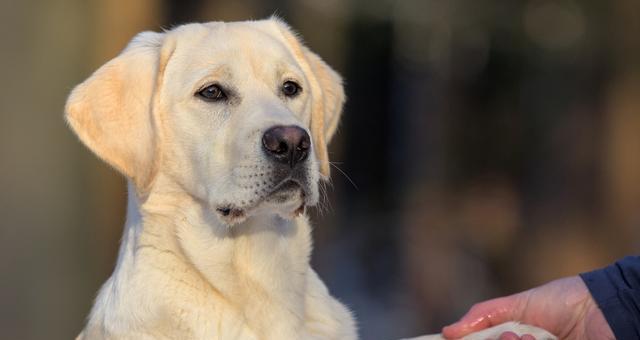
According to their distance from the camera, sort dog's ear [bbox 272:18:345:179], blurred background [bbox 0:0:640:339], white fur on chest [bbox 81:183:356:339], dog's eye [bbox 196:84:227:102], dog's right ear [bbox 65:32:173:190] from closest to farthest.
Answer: white fur on chest [bbox 81:183:356:339], dog's right ear [bbox 65:32:173:190], dog's eye [bbox 196:84:227:102], dog's ear [bbox 272:18:345:179], blurred background [bbox 0:0:640:339]

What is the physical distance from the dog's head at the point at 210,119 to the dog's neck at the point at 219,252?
89mm

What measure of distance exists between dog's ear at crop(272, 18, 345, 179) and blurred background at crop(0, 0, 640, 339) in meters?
2.52

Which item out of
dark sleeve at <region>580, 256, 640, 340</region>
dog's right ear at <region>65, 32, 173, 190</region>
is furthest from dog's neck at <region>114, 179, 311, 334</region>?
dark sleeve at <region>580, 256, 640, 340</region>

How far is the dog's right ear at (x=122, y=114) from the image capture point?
133 inches

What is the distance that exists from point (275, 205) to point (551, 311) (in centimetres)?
104

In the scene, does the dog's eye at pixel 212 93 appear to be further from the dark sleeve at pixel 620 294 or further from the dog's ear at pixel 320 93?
the dark sleeve at pixel 620 294

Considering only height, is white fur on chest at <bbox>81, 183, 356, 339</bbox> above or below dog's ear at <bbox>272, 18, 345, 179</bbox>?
below

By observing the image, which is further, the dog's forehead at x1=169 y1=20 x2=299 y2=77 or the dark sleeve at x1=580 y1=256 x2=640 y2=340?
the dog's forehead at x1=169 y1=20 x2=299 y2=77

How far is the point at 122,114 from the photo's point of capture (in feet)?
11.3

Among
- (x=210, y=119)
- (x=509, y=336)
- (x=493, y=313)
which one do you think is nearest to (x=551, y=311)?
(x=493, y=313)

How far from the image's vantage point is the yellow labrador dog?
10.8ft

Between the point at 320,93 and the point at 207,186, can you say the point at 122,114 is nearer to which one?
the point at 207,186

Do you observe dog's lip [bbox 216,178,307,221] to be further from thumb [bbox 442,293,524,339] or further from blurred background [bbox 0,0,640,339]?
blurred background [bbox 0,0,640,339]

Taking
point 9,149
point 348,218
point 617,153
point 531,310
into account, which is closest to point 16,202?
point 9,149
